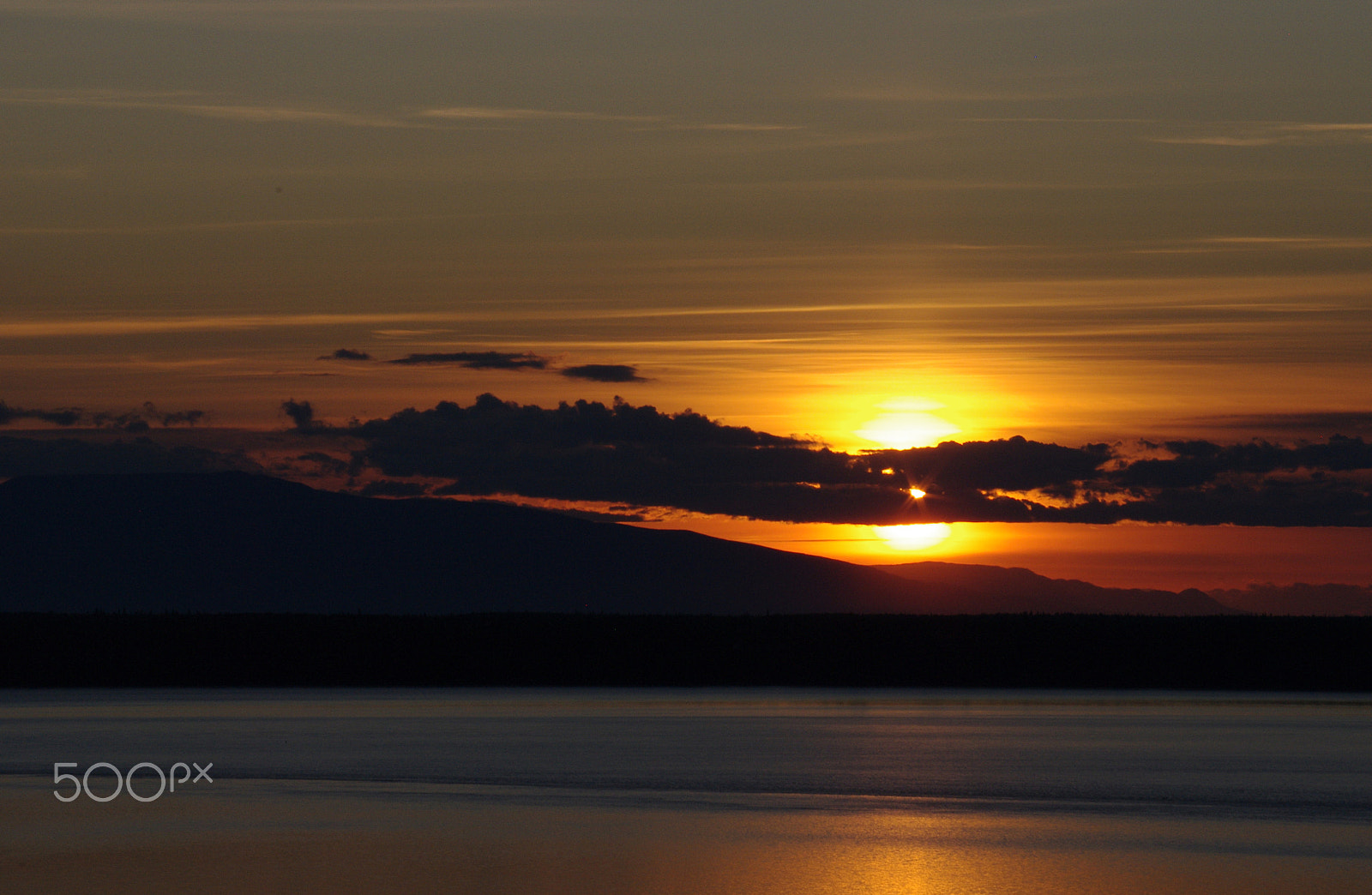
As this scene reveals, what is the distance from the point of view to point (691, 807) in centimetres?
2330

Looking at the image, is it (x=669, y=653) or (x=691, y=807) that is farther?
(x=669, y=653)

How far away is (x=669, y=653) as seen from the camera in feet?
251

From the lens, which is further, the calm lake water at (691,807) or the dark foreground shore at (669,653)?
the dark foreground shore at (669,653)

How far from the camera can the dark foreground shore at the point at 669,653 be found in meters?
73.4

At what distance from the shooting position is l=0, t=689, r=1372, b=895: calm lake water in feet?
59.4

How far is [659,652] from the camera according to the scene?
251 feet

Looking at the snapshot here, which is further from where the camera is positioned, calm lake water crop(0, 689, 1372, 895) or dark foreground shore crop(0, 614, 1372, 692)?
dark foreground shore crop(0, 614, 1372, 692)

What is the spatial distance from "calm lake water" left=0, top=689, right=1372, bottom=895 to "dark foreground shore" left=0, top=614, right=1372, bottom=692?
32.4 meters

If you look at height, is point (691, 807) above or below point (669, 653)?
below

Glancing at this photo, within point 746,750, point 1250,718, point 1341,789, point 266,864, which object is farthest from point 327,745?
point 1250,718

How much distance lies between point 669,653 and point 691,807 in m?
53.3

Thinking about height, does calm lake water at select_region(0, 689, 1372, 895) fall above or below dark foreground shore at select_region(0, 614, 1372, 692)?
below

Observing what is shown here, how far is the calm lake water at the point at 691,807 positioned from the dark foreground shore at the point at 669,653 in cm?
3239

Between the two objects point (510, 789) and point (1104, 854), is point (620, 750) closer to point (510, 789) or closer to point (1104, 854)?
point (510, 789)
